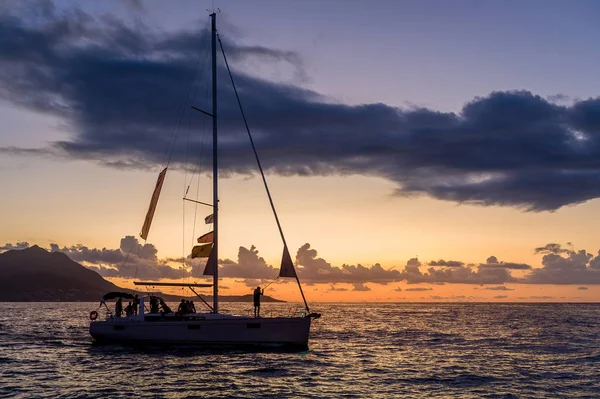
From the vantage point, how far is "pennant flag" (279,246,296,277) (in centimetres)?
4397

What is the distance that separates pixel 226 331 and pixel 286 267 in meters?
6.18

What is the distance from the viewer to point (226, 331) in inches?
1692

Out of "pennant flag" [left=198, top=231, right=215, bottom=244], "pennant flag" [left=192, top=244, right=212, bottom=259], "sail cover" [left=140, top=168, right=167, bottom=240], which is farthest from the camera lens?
"sail cover" [left=140, top=168, right=167, bottom=240]

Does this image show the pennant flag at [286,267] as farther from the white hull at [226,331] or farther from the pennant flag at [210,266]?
the pennant flag at [210,266]

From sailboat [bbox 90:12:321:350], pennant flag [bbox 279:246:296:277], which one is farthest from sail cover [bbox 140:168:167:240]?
pennant flag [bbox 279:246:296:277]

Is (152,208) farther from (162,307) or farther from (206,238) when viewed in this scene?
(162,307)

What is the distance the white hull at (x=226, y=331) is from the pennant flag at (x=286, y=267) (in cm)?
315

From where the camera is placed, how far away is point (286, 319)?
43.1 metres

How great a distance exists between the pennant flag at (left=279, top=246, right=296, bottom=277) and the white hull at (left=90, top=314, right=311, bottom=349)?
315cm

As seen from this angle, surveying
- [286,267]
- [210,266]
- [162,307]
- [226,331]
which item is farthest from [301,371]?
[162,307]

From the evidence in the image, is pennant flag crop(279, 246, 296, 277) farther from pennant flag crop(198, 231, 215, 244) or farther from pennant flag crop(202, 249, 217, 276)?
pennant flag crop(198, 231, 215, 244)

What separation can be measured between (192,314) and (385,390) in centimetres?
1794

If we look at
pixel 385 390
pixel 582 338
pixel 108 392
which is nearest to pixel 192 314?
pixel 108 392

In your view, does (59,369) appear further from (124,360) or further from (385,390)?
(385,390)
